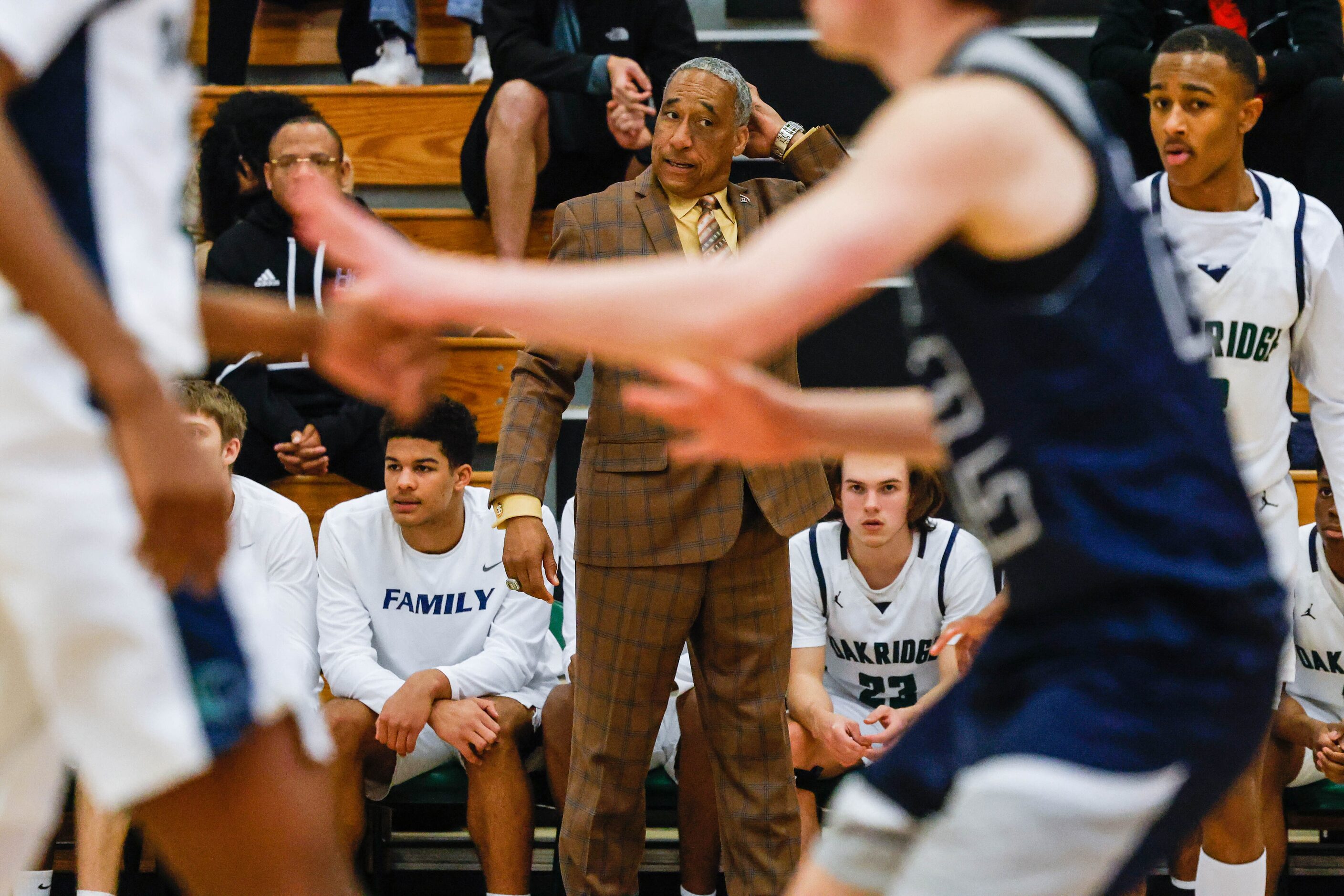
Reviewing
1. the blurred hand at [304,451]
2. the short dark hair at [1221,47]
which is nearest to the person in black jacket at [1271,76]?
the short dark hair at [1221,47]

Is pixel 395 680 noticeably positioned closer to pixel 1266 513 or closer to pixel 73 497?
pixel 1266 513

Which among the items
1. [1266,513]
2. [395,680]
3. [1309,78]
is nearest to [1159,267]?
[1266,513]

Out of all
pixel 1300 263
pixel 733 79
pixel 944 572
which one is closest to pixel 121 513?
pixel 733 79

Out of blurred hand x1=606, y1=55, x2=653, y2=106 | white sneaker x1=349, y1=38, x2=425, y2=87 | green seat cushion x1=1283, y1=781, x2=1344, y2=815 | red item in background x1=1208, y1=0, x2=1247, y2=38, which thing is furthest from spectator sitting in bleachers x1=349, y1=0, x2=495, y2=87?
green seat cushion x1=1283, y1=781, x2=1344, y2=815

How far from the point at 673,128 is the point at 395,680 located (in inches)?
69.2

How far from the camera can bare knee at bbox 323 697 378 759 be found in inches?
168

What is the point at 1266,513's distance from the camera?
157 inches

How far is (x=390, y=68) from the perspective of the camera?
6391 millimetres

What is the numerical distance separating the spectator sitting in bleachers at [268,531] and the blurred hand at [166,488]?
9.05 feet

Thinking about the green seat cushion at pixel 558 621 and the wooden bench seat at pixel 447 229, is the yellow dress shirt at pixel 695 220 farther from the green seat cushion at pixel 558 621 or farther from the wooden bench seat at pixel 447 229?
the wooden bench seat at pixel 447 229

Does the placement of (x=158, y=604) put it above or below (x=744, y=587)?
above

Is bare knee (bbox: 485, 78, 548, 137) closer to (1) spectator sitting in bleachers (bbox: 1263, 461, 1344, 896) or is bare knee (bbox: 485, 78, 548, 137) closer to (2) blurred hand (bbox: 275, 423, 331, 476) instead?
(2) blurred hand (bbox: 275, 423, 331, 476)

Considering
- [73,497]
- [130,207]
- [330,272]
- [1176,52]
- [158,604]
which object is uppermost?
[1176,52]

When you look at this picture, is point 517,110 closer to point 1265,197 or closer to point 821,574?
point 821,574
